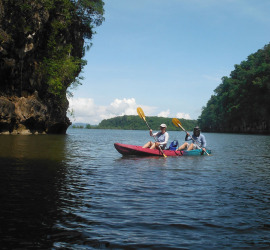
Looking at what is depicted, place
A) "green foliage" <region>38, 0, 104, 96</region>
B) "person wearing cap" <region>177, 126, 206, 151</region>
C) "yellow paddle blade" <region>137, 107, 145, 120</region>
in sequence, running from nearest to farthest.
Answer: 1. "person wearing cap" <region>177, 126, 206, 151</region>
2. "yellow paddle blade" <region>137, 107, 145, 120</region>
3. "green foliage" <region>38, 0, 104, 96</region>

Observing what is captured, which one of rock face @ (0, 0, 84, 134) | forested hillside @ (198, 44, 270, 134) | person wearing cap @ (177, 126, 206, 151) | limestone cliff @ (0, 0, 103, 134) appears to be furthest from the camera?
forested hillside @ (198, 44, 270, 134)

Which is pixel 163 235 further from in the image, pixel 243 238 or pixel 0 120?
pixel 0 120

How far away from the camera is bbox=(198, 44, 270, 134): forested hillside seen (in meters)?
67.0

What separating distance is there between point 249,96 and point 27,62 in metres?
54.0

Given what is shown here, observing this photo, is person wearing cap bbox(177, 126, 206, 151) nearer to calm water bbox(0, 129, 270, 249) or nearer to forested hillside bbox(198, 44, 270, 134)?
calm water bbox(0, 129, 270, 249)

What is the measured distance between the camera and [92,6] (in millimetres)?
40281

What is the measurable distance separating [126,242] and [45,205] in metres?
2.20

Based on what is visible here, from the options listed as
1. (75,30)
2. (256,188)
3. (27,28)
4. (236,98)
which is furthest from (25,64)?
(236,98)

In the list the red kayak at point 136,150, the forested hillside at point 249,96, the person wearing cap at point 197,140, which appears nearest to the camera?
the red kayak at point 136,150

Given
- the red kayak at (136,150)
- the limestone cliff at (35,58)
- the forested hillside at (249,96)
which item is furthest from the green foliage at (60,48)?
the forested hillside at (249,96)

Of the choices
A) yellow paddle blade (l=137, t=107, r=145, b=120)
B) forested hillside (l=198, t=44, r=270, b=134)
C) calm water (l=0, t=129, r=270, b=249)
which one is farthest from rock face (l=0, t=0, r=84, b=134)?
forested hillside (l=198, t=44, r=270, b=134)

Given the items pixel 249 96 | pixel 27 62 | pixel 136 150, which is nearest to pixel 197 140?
pixel 136 150

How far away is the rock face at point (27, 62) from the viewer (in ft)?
97.2

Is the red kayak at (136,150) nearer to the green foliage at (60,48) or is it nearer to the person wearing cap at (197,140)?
the person wearing cap at (197,140)
